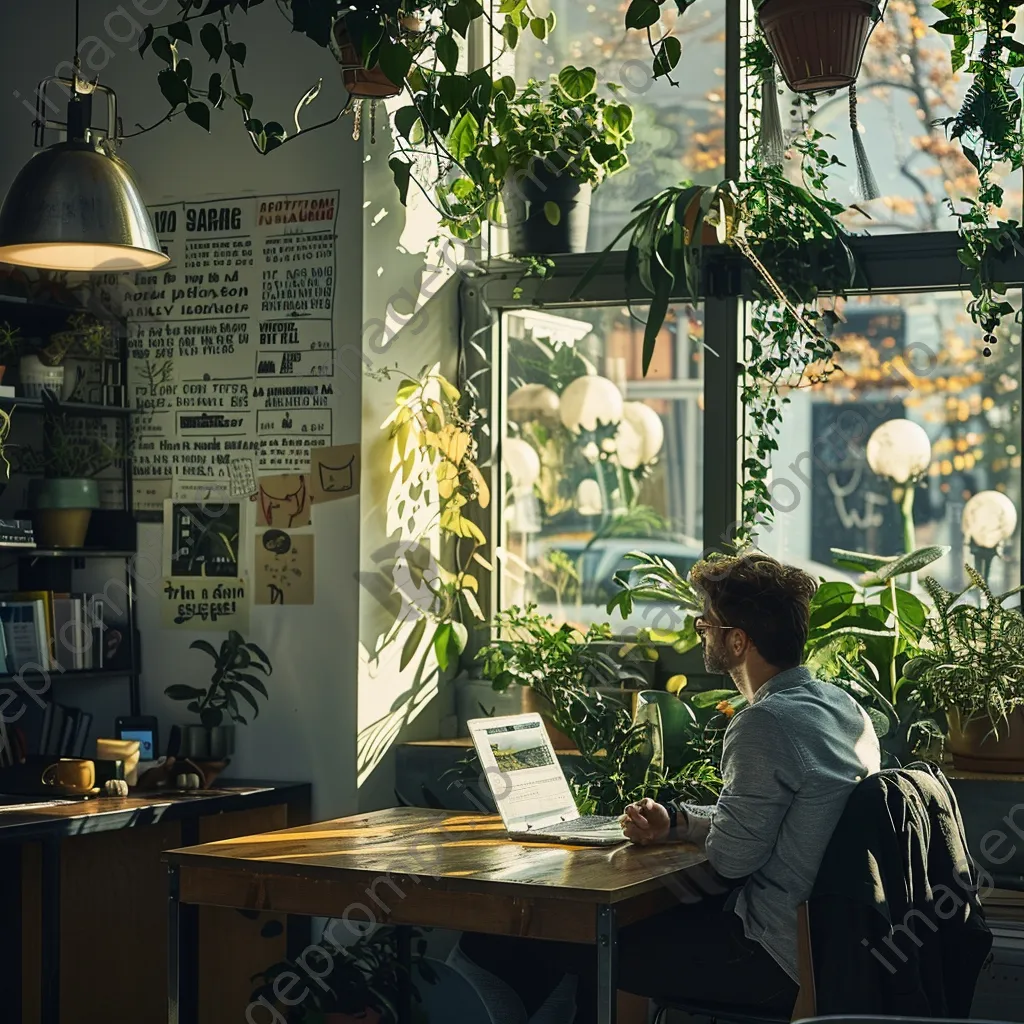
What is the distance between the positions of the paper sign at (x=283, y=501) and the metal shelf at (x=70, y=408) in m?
0.46

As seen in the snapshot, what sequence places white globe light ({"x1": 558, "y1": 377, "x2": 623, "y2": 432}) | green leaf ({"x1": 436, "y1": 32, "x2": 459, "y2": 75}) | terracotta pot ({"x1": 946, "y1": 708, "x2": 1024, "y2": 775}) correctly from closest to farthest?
green leaf ({"x1": 436, "y1": 32, "x2": 459, "y2": 75})
terracotta pot ({"x1": 946, "y1": 708, "x2": 1024, "y2": 775})
white globe light ({"x1": 558, "y1": 377, "x2": 623, "y2": 432})

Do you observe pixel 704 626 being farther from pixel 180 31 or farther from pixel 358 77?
pixel 180 31

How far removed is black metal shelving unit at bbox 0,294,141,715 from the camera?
13.2 feet

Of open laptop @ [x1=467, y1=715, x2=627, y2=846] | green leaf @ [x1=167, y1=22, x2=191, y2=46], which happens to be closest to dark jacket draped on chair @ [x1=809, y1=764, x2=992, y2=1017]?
open laptop @ [x1=467, y1=715, x2=627, y2=846]

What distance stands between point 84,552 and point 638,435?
1.49 metres

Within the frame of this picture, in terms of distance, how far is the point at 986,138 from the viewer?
343 centimetres

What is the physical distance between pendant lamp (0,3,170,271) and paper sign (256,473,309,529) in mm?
839

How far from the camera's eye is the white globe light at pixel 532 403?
4297 millimetres

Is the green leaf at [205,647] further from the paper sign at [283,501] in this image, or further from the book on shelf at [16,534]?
the book on shelf at [16,534]

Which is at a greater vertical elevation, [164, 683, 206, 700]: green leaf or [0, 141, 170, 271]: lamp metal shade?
[0, 141, 170, 271]: lamp metal shade

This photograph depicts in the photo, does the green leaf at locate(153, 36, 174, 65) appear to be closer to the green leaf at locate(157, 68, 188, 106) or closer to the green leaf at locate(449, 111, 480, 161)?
the green leaf at locate(157, 68, 188, 106)

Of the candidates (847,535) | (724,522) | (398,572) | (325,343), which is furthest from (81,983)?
(847,535)

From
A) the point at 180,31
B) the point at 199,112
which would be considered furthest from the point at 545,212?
the point at 180,31

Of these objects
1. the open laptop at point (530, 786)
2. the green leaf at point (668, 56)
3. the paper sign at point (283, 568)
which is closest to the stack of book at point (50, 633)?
the paper sign at point (283, 568)
